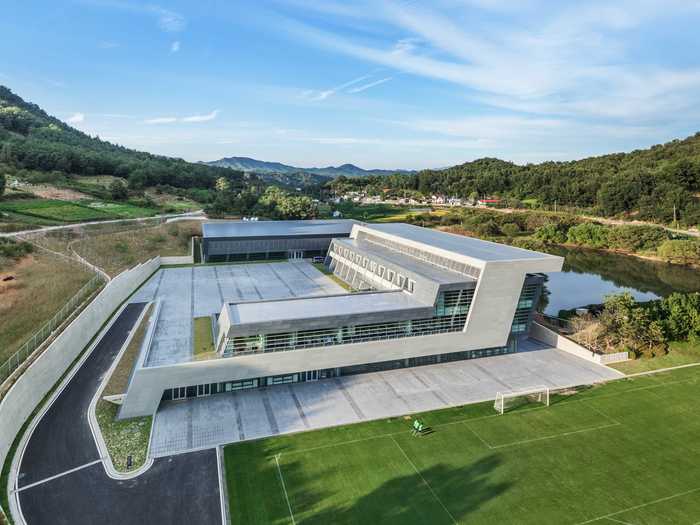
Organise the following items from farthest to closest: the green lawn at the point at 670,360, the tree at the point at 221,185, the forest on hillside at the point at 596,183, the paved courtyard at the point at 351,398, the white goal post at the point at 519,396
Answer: the tree at the point at 221,185, the forest on hillside at the point at 596,183, the green lawn at the point at 670,360, the white goal post at the point at 519,396, the paved courtyard at the point at 351,398

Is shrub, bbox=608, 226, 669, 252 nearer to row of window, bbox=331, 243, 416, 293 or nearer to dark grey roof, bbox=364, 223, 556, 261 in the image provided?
dark grey roof, bbox=364, 223, 556, 261

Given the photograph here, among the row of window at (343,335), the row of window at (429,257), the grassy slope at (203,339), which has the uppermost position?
the row of window at (429,257)

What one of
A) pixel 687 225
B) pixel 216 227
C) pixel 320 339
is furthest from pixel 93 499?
pixel 687 225

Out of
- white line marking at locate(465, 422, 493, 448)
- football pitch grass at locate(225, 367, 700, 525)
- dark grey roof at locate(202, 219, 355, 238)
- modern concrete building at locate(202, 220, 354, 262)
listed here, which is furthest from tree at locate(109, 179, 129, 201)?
white line marking at locate(465, 422, 493, 448)

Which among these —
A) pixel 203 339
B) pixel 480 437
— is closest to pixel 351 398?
pixel 480 437

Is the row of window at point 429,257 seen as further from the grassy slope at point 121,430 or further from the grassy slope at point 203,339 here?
the grassy slope at point 121,430

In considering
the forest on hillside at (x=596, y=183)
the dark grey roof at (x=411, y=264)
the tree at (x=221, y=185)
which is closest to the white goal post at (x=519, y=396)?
the dark grey roof at (x=411, y=264)
